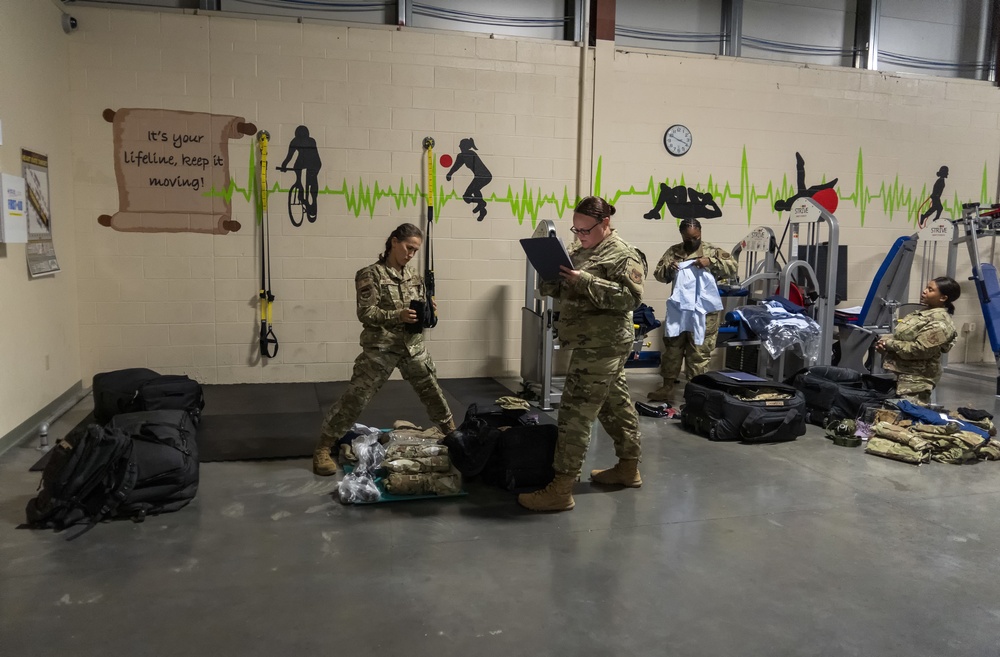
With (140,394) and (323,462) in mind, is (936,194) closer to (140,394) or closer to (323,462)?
(323,462)

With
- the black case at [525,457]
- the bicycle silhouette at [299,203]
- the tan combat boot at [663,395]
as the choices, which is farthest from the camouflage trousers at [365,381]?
the bicycle silhouette at [299,203]

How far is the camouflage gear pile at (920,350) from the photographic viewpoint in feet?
15.9

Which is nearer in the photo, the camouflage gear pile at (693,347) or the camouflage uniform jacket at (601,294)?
the camouflage uniform jacket at (601,294)

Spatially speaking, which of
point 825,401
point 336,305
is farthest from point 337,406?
point 825,401

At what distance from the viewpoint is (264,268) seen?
20.2 feet

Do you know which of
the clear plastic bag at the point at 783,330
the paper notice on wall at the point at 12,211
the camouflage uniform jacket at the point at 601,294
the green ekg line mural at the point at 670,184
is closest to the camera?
the camouflage uniform jacket at the point at 601,294

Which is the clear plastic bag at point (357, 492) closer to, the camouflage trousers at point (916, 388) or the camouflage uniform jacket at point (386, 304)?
the camouflage uniform jacket at point (386, 304)

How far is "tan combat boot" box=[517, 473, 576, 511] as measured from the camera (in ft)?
11.2

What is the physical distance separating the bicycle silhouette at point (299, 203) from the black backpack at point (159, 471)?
9.67 feet

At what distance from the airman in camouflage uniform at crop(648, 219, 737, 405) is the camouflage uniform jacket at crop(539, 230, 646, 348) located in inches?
99.6

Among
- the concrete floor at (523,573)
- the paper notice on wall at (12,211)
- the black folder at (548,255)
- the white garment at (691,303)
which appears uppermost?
the paper notice on wall at (12,211)

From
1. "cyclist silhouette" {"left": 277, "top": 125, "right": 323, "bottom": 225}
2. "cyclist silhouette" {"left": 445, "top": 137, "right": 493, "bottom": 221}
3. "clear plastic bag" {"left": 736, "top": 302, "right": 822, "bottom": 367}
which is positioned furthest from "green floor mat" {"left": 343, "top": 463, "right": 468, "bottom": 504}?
"cyclist silhouette" {"left": 445, "top": 137, "right": 493, "bottom": 221}

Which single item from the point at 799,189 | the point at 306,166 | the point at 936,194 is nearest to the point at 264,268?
the point at 306,166

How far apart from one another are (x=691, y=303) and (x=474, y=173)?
2.27 meters
